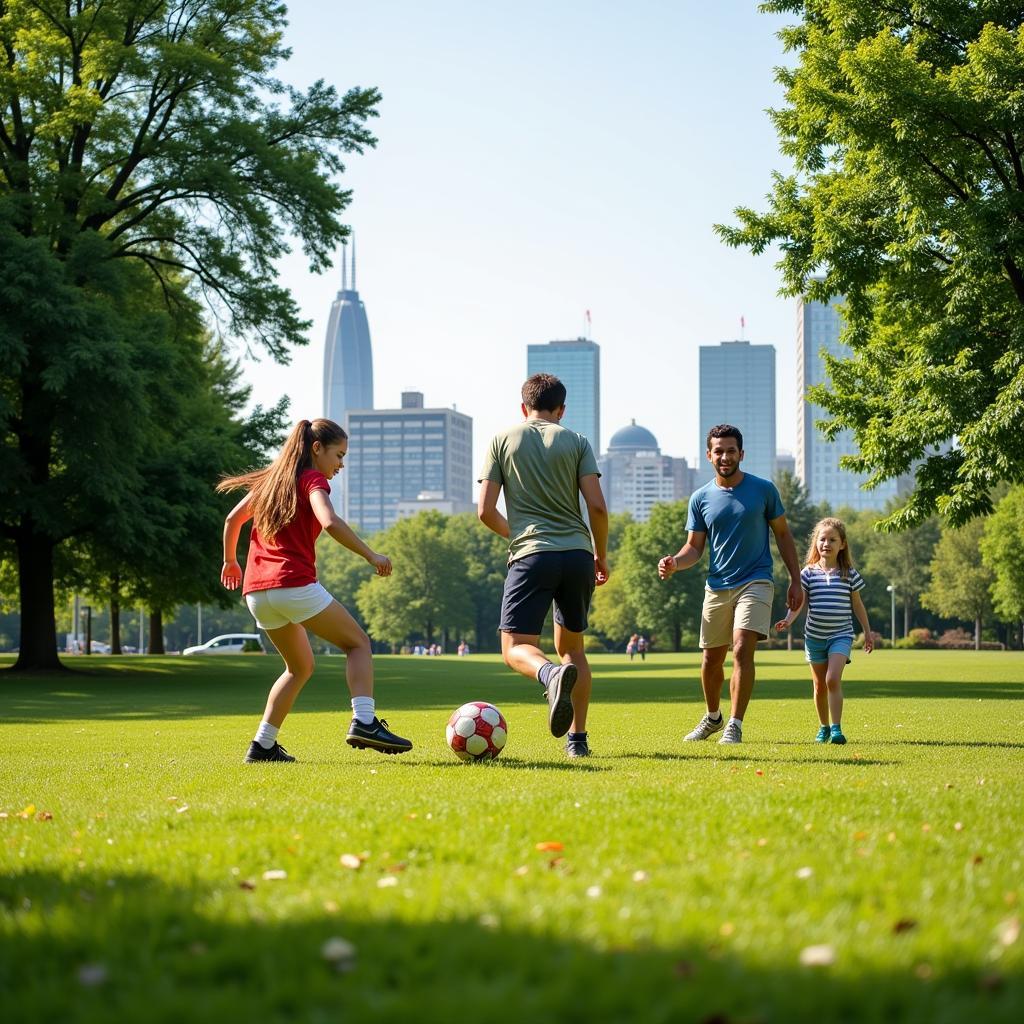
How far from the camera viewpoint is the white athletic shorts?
850cm

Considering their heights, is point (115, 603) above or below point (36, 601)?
below

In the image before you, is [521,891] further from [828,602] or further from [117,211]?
[117,211]

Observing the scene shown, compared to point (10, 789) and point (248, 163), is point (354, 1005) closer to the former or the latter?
point (10, 789)

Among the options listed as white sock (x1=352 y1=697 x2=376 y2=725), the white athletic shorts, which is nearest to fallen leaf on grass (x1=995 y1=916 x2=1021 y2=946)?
the white athletic shorts

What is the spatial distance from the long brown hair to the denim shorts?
14.3 feet

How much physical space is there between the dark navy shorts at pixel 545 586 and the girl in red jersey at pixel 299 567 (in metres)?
0.93

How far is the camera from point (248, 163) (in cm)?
3347

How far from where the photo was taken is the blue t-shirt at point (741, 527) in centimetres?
1025

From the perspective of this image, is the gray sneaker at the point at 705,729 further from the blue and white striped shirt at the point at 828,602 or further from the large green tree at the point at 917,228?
the large green tree at the point at 917,228

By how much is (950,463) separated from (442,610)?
304 ft

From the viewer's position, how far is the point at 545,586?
8547 mm

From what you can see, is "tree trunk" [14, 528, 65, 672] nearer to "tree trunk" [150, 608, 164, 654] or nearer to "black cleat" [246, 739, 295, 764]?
"tree trunk" [150, 608, 164, 654]

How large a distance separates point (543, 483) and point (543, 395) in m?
0.64

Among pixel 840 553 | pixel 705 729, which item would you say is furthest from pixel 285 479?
pixel 840 553
